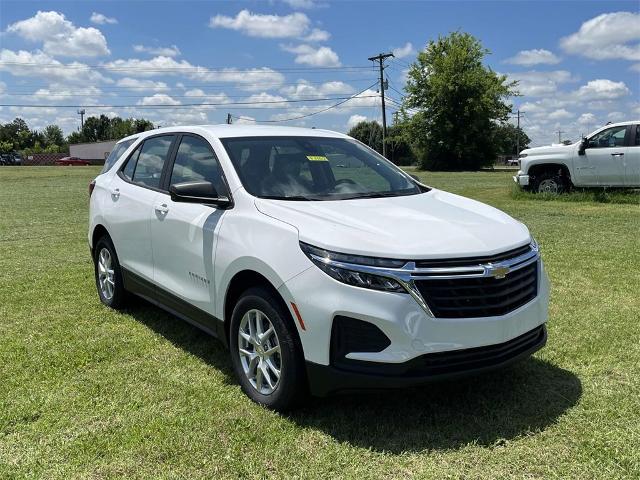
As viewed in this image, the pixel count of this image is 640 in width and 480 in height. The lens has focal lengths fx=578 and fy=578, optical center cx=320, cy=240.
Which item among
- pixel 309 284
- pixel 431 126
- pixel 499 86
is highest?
pixel 499 86

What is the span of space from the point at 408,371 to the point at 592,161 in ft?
42.8

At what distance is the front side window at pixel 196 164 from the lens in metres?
4.13

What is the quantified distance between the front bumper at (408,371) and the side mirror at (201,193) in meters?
1.30

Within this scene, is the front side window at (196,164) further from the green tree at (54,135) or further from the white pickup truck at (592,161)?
the green tree at (54,135)

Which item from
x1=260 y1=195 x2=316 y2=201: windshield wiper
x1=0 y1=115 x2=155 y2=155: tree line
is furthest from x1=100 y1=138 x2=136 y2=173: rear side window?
x1=0 y1=115 x2=155 y2=155: tree line

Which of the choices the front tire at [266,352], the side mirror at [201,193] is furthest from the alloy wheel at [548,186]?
the front tire at [266,352]

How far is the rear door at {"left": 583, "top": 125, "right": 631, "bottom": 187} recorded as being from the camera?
1374cm

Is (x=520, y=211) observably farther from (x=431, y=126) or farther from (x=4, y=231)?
(x=431, y=126)

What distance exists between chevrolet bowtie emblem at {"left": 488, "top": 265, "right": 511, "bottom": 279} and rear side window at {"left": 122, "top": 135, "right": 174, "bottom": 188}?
2.86 meters

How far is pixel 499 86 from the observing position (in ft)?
171

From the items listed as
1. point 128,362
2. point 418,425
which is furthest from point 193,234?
point 418,425

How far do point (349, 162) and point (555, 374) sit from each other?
85.4 inches

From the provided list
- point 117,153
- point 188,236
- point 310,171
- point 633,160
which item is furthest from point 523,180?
point 188,236

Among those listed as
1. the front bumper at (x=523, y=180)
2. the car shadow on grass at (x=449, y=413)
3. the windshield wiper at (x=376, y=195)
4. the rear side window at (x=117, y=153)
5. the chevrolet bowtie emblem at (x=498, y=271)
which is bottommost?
the car shadow on grass at (x=449, y=413)
